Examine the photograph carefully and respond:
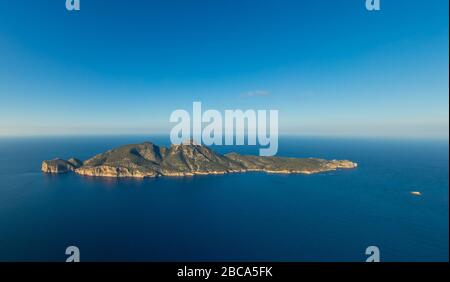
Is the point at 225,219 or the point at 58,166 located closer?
the point at 225,219

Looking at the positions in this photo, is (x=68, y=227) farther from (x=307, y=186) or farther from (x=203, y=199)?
(x=307, y=186)

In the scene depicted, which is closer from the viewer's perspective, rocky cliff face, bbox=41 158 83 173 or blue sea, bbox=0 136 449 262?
blue sea, bbox=0 136 449 262

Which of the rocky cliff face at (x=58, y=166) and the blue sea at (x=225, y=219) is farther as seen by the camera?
the rocky cliff face at (x=58, y=166)

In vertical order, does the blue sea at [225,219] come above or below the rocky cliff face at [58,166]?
below

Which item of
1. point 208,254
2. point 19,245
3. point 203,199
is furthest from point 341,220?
point 19,245

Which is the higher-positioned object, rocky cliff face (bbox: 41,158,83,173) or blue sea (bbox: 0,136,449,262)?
rocky cliff face (bbox: 41,158,83,173)

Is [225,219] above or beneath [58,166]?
beneath
